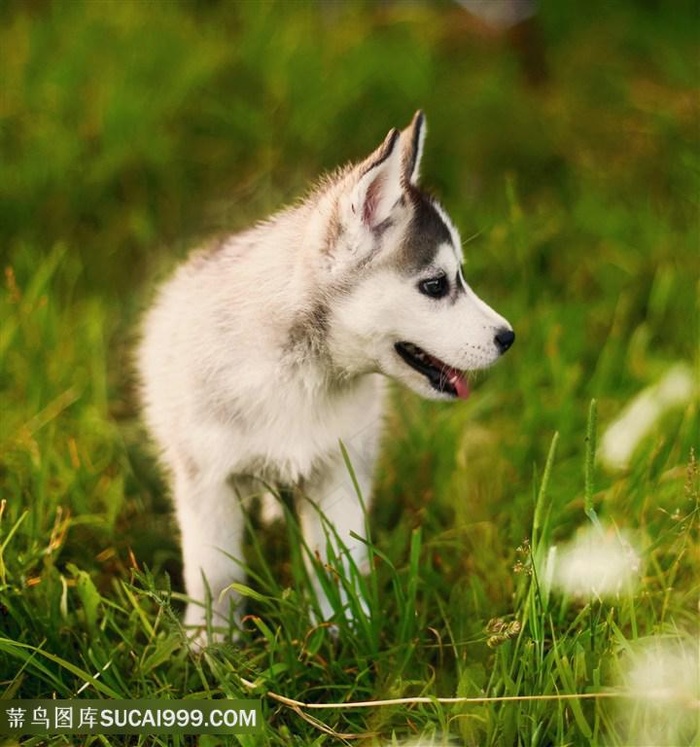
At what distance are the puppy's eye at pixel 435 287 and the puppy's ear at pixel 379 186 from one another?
0.18 metres

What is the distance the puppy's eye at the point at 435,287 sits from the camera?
7.64ft

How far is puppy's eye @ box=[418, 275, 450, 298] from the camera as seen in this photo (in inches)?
91.7

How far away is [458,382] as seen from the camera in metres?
2.47

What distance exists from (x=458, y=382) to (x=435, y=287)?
27 centimetres

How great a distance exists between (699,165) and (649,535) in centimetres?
222

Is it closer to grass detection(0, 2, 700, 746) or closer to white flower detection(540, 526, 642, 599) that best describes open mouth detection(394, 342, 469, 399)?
grass detection(0, 2, 700, 746)

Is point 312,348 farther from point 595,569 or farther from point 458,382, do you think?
point 595,569

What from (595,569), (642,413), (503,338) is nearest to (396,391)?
(642,413)

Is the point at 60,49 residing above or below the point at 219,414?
above

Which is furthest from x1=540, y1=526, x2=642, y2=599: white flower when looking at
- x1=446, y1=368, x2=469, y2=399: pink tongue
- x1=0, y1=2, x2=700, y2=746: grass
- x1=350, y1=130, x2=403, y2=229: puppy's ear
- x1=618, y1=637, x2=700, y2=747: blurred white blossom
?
x1=350, y1=130, x2=403, y2=229: puppy's ear

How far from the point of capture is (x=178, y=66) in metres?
4.86

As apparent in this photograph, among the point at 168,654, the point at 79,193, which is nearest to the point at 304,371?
the point at 168,654

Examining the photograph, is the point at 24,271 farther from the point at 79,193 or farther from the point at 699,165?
the point at 699,165

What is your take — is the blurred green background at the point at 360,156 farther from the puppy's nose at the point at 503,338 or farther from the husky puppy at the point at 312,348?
the puppy's nose at the point at 503,338
